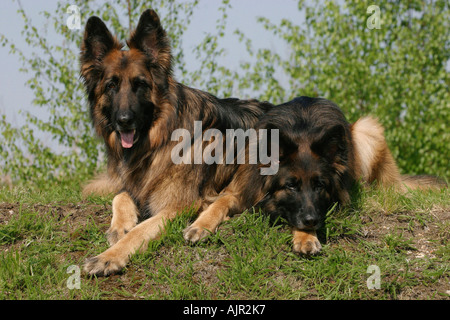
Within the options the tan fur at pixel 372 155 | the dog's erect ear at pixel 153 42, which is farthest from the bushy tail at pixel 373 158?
the dog's erect ear at pixel 153 42

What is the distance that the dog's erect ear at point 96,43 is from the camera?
5090mm

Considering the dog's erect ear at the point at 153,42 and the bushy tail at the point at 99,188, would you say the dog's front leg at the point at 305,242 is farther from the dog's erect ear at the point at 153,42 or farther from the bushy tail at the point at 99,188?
the bushy tail at the point at 99,188

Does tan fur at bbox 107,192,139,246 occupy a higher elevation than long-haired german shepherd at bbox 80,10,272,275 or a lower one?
lower

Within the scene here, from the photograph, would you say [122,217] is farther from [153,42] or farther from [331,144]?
[331,144]

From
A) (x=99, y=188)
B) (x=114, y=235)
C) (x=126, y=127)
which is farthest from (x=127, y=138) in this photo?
(x=99, y=188)

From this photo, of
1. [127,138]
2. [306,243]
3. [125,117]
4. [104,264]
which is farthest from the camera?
[127,138]

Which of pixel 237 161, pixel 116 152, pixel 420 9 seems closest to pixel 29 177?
pixel 116 152

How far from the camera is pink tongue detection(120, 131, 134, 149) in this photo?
5.07 meters

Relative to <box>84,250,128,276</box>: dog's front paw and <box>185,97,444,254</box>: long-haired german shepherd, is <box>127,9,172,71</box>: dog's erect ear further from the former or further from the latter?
<box>84,250,128,276</box>: dog's front paw

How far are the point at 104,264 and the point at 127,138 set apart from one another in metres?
1.37

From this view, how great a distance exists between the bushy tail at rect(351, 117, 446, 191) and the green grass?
82cm

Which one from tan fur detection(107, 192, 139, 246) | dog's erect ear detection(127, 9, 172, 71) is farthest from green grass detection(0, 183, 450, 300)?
dog's erect ear detection(127, 9, 172, 71)

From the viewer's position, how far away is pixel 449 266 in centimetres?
460

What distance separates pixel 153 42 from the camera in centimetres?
517
